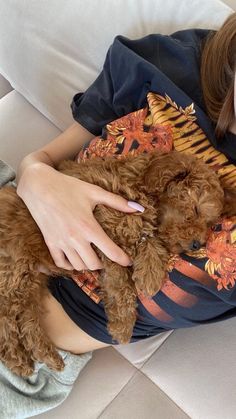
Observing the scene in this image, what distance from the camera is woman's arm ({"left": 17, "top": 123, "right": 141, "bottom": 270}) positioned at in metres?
1.29

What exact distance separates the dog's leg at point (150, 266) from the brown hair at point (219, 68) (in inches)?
14.1

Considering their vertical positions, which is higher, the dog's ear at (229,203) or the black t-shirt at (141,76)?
the black t-shirt at (141,76)

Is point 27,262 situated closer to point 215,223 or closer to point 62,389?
point 62,389

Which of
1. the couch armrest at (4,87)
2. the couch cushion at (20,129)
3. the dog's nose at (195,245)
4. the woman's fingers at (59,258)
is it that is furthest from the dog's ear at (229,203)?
the couch armrest at (4,87)

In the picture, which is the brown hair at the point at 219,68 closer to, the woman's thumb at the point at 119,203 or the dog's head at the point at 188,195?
the dog's head at the point at 188,195

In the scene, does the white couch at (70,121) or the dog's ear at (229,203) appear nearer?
the dog's ear at (229,203)

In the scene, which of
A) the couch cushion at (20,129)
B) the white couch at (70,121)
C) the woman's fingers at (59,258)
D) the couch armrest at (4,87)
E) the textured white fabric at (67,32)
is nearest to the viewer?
the woman's fingers at (59,258)

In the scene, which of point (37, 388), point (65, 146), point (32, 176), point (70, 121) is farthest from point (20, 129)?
point (37, 388)

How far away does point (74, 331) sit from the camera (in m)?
1.35

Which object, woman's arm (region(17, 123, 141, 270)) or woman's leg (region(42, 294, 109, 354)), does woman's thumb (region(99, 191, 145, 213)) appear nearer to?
woman's arm (region(17, 123, 141, 270))

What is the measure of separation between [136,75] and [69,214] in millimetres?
446

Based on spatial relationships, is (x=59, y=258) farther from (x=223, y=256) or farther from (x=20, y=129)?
(x=20, y=129)

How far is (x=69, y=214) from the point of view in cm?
133

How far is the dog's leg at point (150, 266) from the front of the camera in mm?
1258
